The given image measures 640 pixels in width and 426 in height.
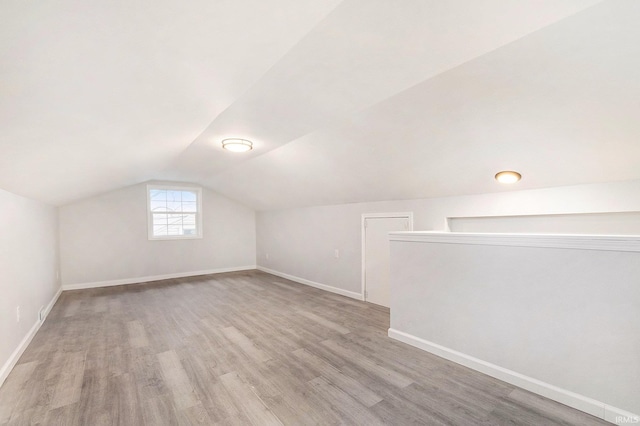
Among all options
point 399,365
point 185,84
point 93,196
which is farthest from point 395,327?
point 93,196

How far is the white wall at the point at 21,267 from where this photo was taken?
2.46m

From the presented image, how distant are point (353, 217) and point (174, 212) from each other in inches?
171

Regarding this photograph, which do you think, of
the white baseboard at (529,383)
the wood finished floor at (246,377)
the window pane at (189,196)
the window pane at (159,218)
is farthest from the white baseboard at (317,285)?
the window pane at (159,218)

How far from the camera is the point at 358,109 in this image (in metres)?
2.43

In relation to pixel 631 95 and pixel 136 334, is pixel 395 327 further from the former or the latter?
pixel 136 334

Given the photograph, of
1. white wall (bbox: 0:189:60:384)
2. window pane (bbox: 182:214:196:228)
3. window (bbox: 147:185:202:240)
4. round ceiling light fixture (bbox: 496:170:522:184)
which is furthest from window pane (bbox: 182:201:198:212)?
round ceiling light fixture (bbox: 496:170:522:184)

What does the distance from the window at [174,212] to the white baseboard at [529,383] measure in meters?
5.63

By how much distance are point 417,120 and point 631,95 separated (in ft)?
4.12

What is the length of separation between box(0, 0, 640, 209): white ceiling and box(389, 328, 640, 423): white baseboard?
5.58ft

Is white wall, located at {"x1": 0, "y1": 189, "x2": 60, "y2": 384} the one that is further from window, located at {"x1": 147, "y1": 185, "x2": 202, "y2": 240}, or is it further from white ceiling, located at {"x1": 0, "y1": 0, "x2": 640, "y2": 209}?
window, located at {"x1": 147, "y1": 185, "x2": 202, "y2": 240}

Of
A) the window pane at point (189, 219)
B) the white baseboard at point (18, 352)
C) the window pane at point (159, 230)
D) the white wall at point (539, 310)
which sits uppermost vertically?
the window pane at point (189, 219)

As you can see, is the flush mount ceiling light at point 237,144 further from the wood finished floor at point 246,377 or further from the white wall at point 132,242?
the white wall at point 132,242

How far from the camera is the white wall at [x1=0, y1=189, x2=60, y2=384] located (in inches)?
97.0

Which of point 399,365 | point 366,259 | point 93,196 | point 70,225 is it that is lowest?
point 399,365
